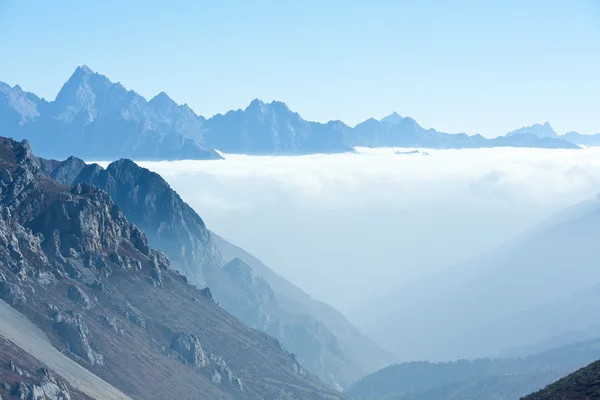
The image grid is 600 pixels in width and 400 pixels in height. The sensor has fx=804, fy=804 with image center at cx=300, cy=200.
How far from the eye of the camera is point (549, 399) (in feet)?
463

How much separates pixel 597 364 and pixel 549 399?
580 inches

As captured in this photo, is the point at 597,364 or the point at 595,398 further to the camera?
the point at 597,364

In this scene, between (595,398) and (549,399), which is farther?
(549,399)

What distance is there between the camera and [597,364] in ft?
490

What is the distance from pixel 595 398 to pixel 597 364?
18.9m

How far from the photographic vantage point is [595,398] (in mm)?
131875

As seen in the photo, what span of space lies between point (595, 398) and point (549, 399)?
423 inches
